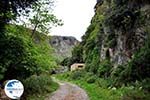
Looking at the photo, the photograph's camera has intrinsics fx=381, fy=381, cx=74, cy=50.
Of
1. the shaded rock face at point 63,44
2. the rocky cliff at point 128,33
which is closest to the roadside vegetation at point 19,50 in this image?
the rocky cliff at point 128,33

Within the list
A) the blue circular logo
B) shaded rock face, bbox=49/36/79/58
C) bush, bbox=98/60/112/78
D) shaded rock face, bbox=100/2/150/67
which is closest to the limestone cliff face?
shaded rock face, bbox=100/2/150/67

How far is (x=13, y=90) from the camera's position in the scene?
9406 mm

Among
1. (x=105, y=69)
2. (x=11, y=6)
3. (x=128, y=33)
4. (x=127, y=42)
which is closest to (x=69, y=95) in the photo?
(x=127, y=42)

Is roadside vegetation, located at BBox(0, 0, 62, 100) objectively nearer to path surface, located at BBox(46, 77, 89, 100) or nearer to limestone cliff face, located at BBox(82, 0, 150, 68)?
path surface, located at BBox(46, 77, 89, 100)

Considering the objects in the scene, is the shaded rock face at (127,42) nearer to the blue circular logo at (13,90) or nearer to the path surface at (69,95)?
the path surface at (69,95)

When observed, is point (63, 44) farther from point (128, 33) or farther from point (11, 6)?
point (11, 6)

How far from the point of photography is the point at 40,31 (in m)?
36.2

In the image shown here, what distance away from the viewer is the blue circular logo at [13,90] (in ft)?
30.6

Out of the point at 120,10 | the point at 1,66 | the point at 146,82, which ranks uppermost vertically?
the point at 120,10

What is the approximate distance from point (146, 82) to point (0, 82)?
10.0 metres

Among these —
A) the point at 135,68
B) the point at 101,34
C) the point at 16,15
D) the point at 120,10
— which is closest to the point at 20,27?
the point at 16,15

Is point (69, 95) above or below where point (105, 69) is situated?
below

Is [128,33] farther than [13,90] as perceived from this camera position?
Yes

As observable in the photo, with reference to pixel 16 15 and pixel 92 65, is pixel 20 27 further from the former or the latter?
pixel 92 65
